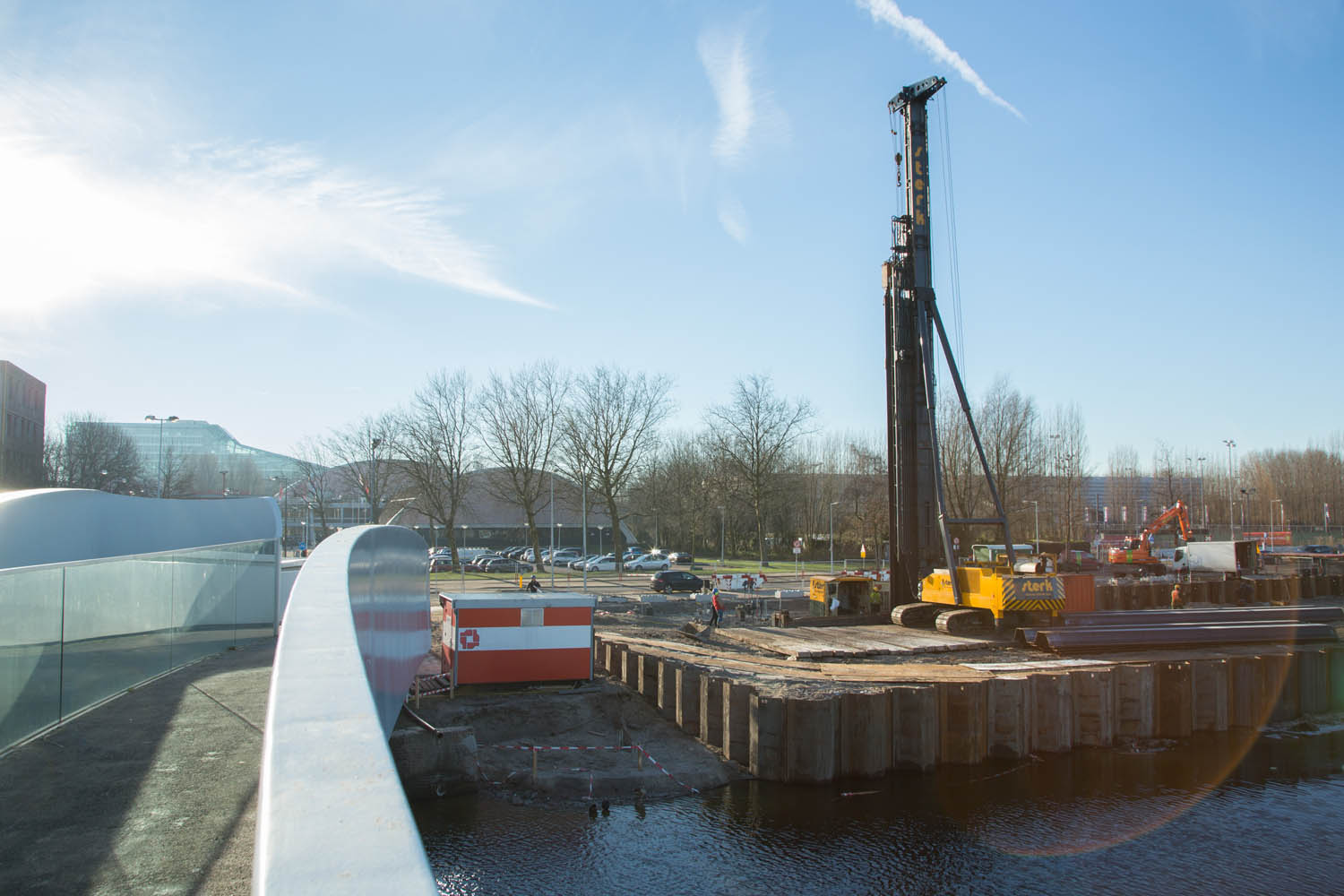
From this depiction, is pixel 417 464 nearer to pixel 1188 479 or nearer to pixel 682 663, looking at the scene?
pixel 682 663

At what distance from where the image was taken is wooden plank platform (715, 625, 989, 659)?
2202cm

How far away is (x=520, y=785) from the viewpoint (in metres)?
15.3

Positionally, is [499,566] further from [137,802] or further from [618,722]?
[137,802]

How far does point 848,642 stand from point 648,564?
43.0 meters

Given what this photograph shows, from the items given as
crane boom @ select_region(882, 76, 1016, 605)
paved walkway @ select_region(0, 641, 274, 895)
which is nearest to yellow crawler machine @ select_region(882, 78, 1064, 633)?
crane boom @ select_region(882, 76, 1016, 605)

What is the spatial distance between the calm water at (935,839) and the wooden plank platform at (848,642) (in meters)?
5.22

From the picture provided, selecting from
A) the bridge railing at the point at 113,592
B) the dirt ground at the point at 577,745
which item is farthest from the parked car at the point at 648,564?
the bridge railing at the point at 113,592

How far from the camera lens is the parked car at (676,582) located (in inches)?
1727

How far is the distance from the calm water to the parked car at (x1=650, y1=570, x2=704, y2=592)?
1078 inches

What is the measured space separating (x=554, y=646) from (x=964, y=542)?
142 feet

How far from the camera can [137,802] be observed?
552 centimetres

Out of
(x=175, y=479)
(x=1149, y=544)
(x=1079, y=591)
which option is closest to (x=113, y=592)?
(x=1079, y=591)

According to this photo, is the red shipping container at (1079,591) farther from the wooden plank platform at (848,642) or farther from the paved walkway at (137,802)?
the paved walkway at (137,802)

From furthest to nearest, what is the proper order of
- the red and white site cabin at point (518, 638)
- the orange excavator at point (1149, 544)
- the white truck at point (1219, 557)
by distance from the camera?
the white truck at point (1219, 557) → the orange excavator at point (1149, 544) → the red and white site cabin at point (518, 638)
